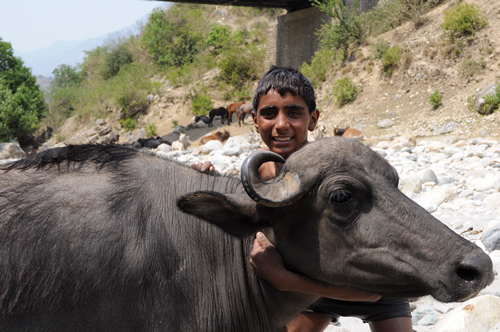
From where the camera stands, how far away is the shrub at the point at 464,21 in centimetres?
1964

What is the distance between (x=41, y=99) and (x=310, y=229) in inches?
2043

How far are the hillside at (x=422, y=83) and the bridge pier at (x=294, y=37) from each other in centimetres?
521

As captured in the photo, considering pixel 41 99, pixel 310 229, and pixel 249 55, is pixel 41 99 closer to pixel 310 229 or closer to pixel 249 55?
pixel 249 55

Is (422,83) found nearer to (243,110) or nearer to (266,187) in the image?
(243,110)

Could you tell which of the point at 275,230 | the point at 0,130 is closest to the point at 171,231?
the point at 275,230

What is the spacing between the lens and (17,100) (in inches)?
1624

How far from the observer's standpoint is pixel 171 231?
310 centimetres

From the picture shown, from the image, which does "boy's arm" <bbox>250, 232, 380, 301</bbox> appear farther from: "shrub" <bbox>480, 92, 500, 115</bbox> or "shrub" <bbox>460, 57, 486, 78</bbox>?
"shrub" <bbox>460, 57, 486, 78</bbox>

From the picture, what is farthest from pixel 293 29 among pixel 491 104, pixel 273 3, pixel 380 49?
pixel 491 104

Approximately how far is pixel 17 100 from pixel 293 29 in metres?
24.2

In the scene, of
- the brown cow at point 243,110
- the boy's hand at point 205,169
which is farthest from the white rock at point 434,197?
the brown cow at point 243,110

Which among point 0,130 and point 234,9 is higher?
point 234,9

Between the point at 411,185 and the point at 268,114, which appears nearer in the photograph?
the point at 268,114

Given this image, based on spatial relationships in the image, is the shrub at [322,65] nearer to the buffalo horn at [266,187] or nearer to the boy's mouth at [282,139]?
the boy's mouth at [282,139]
